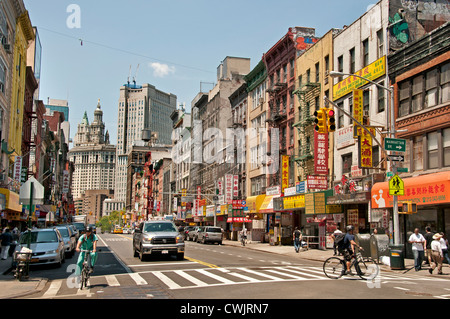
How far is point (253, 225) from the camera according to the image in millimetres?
52500

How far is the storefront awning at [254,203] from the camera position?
50344 millimetres

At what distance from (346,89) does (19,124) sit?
3387cm

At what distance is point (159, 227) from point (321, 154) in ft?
54.4

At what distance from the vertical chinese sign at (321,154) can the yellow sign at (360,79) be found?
338cm

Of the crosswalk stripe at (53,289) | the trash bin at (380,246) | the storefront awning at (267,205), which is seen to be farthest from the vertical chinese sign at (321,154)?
the crosswalk stripe at (53,289)

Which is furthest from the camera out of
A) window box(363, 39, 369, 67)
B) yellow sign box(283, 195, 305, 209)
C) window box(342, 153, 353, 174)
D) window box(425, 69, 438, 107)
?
yellow sign box(283, 195, 305, 209)

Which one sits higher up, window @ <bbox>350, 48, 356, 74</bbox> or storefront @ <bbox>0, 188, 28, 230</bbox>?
window @ <bbox>350, 48, 356, 74</bbox>

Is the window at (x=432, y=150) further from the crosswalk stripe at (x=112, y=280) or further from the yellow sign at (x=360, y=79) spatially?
the crosswalk stripe at (x=112, y=280)

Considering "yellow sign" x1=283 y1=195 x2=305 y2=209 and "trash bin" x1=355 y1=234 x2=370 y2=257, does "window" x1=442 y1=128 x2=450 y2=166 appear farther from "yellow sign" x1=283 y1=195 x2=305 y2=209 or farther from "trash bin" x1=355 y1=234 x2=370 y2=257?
"yellow sign" x1=283 y1=195 x2=305 y2=209

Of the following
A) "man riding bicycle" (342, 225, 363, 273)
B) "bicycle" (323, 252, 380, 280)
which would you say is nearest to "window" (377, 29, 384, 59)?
"man riding bicycle" (342, 225, 363, 273)

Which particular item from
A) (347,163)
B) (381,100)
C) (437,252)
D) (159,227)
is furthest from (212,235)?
(437,252)

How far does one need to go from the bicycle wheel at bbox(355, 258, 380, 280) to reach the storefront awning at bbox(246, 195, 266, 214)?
3247 cm

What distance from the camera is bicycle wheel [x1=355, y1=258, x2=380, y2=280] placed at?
16.3 metres

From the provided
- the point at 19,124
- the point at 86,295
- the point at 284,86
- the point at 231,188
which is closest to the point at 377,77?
the point at 284,86
